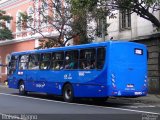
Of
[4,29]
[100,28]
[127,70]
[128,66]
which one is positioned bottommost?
[127,70]

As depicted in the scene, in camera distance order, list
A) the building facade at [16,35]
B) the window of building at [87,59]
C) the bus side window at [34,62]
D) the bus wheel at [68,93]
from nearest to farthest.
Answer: the window of building at [87,59], the bus wheel at [68,93], the bus side window at [34,62], the building facade at [16,35]

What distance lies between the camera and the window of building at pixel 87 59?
19628 mm

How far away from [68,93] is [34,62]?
4091mm

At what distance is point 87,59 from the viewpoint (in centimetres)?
1998

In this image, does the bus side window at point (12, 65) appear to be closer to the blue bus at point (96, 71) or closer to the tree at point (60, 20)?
the blue bus at point (96, 71)

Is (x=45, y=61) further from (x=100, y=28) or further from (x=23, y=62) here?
(x=100, y=28)

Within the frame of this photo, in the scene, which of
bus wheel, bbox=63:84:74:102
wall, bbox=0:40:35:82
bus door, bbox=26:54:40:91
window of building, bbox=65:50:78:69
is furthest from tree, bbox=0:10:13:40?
bus wheel, bbox=63:84:74:102

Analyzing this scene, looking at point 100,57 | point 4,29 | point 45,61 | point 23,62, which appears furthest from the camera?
point 4,29

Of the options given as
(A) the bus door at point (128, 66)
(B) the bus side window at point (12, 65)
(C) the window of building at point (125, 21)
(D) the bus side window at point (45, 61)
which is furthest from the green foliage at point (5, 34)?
(A) the bus door at point (128, 66)

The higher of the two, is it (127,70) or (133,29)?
(133,29)

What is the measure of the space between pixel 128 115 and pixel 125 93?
4157 millimetres

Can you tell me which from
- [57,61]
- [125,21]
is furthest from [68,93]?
[125,21]

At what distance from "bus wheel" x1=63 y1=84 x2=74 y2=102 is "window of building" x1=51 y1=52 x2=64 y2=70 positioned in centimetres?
112

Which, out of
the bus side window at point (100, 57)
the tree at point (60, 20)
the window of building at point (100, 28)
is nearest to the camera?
the bus side window at point (100, 57)
